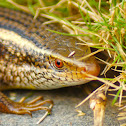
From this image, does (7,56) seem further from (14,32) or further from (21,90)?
(21,90)

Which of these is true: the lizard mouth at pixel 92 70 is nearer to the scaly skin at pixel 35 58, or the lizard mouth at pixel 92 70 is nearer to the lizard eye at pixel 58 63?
the scaly skin at pixel 35 58

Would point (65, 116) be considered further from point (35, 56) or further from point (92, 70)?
point (35, 56)

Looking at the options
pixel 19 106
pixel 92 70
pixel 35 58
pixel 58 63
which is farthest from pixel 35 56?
pixel 92 70

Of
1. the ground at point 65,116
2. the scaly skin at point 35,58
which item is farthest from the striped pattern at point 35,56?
the ground at point 65,116

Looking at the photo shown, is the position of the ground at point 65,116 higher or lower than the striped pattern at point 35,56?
A: lower

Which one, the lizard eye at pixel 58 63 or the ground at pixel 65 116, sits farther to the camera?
the lizard eye at pixel 58 63

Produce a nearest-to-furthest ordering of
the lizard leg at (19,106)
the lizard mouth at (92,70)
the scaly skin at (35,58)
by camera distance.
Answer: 1. the lizard mouth at (92,70)
2. the scaly skin at (35,58)
3. the lizard leg at (19,106)

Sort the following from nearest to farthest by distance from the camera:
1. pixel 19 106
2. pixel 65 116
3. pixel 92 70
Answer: pixel 92 70 < pixel 65 116 < pixel 19 106

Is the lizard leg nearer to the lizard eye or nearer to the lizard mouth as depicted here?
the lizard eye

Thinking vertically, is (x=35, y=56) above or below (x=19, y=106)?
above

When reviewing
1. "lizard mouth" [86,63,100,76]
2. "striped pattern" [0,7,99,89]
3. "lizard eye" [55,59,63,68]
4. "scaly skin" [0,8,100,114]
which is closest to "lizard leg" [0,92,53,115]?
"scaly skin" [0,8,100,114]
